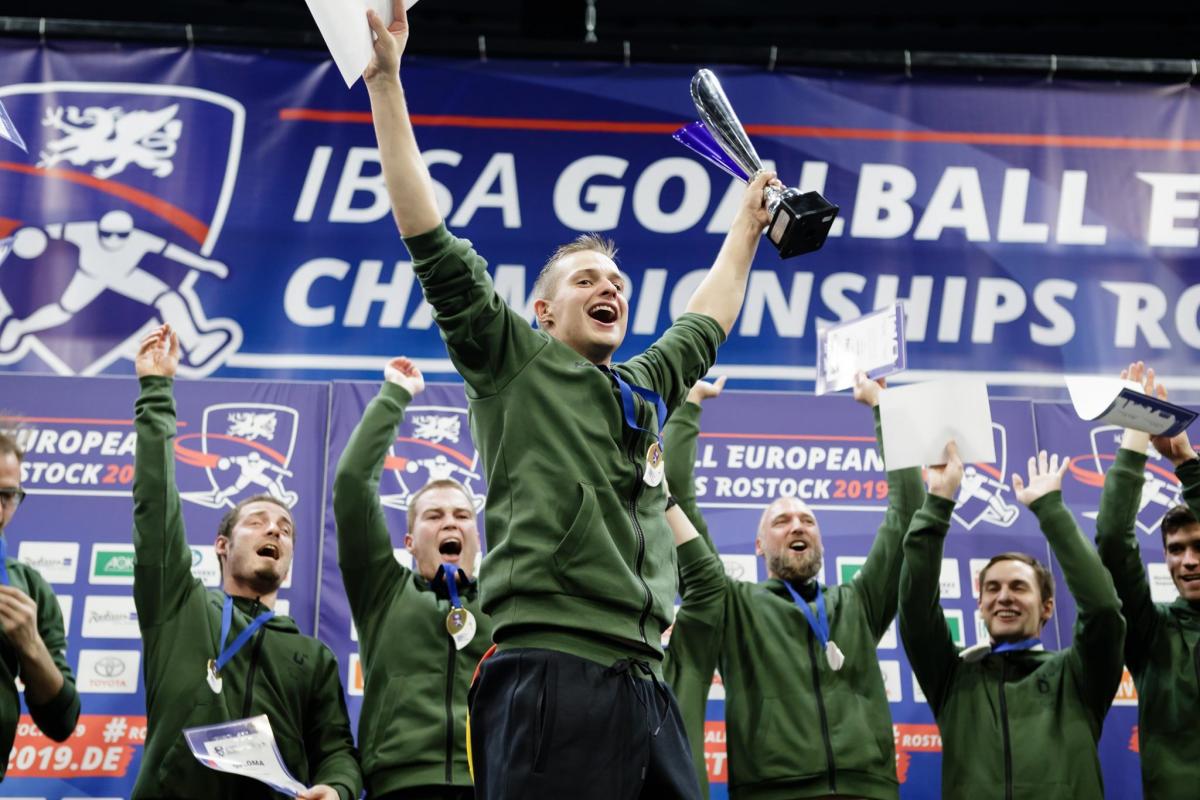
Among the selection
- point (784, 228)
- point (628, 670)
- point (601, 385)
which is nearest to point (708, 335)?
point (784, 228)

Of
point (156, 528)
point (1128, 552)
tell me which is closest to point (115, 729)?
point (156, 528)

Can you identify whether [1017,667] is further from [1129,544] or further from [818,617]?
[818,617]

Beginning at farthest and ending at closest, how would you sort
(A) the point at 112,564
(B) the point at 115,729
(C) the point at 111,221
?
(C) the point at 111,221
(A) the point at 112,564
(B) the point at 115,729

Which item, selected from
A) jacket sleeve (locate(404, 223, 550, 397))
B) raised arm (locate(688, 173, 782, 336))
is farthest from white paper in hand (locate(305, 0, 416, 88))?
raised arm (locate(688, 173, 782, 336))

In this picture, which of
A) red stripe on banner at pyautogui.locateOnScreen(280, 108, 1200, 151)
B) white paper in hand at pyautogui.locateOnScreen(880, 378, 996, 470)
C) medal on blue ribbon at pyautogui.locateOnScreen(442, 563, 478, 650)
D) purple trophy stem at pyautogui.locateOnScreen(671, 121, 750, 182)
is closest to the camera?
purple trophy stem at pyautogui.locateOnScreen(671, 121, 750, 182)

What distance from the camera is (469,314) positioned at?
211 centimetres

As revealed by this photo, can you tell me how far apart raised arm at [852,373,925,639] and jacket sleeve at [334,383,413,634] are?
4.69ft

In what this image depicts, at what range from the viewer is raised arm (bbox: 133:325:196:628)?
137 inches

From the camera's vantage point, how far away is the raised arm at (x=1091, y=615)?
3.76m

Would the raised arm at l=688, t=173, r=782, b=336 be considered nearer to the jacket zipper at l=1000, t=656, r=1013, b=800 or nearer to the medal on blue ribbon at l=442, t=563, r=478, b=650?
the medal on blue ribbon at l=442, t=563, r=478, b=650

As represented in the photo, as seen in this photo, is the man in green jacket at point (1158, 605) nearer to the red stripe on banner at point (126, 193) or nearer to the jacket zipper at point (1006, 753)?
the jacket zipper at point (1006, 753)

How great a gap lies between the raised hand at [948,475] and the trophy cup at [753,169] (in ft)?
4.12

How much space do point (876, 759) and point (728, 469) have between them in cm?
153

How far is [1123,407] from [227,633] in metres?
2.47
